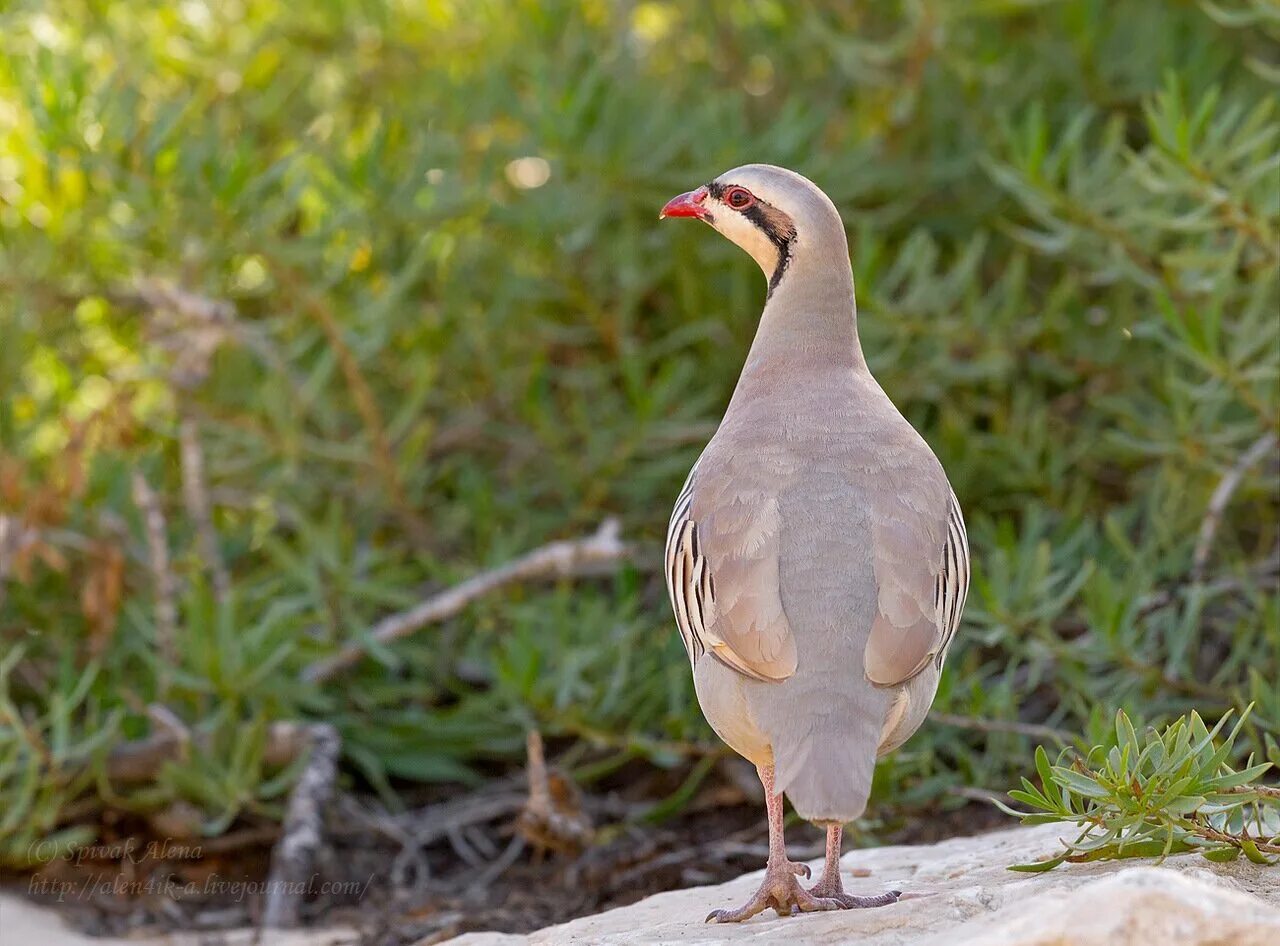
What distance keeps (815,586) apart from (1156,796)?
73cm

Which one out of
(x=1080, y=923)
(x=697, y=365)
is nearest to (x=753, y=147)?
(x=697, y=365)

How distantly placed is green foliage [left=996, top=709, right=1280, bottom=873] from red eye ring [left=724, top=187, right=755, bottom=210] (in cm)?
155

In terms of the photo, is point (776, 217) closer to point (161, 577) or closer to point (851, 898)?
point (851, 898)

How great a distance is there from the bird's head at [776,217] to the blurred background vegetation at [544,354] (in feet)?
3.34

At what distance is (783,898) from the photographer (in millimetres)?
3186

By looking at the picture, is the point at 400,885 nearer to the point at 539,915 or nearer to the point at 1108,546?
the point at 539,915

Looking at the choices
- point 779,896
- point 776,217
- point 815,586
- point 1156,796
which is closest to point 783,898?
point 779,896

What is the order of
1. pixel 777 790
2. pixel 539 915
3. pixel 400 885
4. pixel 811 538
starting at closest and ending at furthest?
pixel 777 790 → pixel 811 538 → pixel 539 915 → pixel 400 885

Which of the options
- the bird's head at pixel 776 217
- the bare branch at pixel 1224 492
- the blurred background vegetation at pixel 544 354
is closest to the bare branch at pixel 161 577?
the blurred background vegetation at pixel 544 354

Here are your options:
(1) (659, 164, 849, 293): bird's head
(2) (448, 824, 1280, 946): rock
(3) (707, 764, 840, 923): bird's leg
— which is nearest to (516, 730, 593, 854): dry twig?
(2) (448, 824, 1280, 946): rock

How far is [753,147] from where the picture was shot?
5504 mm

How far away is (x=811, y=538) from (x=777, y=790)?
1.69 feet

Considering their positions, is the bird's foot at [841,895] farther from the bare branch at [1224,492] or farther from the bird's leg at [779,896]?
the bare branch at [1224,492]

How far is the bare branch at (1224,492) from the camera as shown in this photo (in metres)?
4.54
